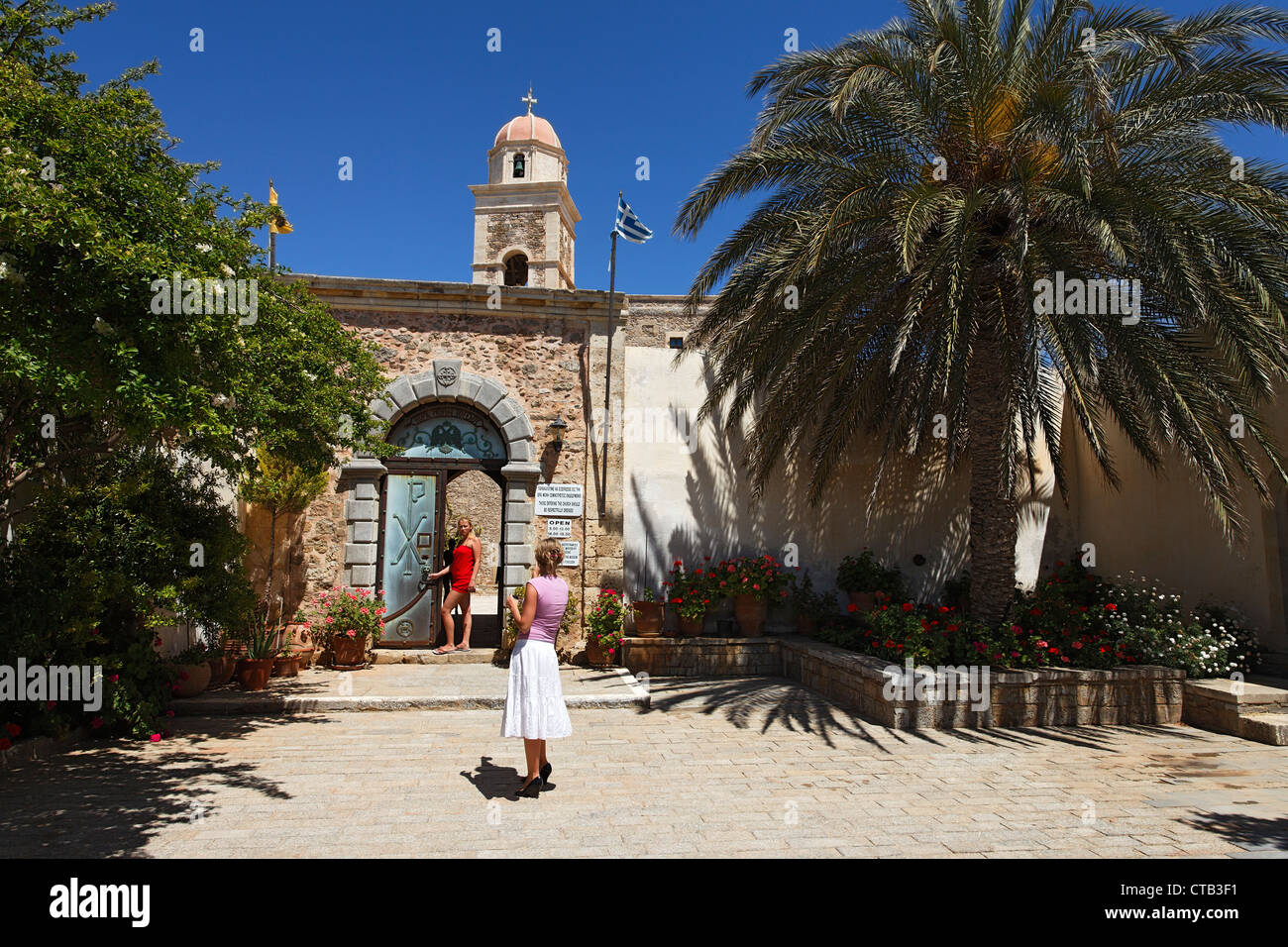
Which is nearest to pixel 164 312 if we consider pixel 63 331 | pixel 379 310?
pixel 63 331

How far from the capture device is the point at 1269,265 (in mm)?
5938

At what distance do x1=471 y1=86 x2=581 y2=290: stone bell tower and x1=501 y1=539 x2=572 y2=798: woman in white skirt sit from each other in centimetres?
2260

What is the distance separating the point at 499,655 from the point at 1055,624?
19.8 feet

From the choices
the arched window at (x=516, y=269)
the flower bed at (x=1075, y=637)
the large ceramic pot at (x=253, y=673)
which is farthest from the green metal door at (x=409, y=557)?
the arched window at (x=516, y=269)

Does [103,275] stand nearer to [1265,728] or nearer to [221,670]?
[221,670]

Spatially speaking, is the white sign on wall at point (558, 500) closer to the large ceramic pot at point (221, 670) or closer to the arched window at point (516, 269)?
the large ceramic pot at point (221, 670)

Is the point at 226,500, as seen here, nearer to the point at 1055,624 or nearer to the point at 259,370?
the point at 259,370

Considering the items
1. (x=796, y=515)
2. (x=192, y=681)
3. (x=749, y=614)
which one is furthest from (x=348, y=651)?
(x=796, y=515)

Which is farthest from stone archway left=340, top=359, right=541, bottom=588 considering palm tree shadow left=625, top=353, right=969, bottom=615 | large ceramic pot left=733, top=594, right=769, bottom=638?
large ceramic pot left=733, top=594, right=769, bottom=638

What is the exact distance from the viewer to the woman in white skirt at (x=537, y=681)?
473 centimetres

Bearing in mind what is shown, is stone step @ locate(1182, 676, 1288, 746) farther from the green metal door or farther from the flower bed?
the green metal door

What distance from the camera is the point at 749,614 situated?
9.40m

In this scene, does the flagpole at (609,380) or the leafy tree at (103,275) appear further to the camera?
the flagpole at (609,380)

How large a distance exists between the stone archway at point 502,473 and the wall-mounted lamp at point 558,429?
275 mm
